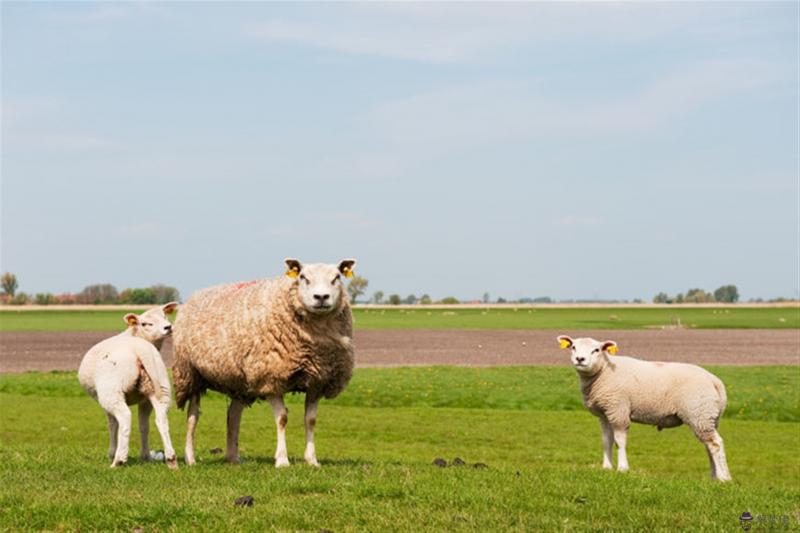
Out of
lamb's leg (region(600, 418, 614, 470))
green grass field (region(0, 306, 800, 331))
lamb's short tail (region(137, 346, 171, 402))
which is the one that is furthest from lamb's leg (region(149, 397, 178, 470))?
green grass field (region(0, 306, 800, 331))

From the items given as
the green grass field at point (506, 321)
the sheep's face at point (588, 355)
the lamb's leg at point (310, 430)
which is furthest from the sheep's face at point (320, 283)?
the green grass field at point (506, 321)

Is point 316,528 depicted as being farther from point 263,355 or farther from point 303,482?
point 263,355

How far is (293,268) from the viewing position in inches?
595

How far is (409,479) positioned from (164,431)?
12.4 feet

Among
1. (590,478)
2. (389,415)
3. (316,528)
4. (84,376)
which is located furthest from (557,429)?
(316,528)

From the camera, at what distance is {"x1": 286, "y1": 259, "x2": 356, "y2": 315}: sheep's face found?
47.1 ft

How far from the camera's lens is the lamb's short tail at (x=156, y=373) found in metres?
14.2

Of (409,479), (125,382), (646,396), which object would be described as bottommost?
(409,479)

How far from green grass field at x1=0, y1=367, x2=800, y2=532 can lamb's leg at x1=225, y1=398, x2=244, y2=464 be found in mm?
428

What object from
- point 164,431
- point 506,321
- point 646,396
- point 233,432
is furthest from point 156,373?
point 506,321

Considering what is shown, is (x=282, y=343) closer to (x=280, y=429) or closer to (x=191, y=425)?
(x=280, y=429)

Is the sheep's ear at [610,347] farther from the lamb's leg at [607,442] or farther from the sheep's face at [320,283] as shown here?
the sheep's face at [320,283]

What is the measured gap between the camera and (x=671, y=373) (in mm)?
18125

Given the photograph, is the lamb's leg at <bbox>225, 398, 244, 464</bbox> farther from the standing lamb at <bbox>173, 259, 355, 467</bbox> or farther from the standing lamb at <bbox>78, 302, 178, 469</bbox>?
the standing lamb at <bbox>78, 302, 178, 469</bbox>
